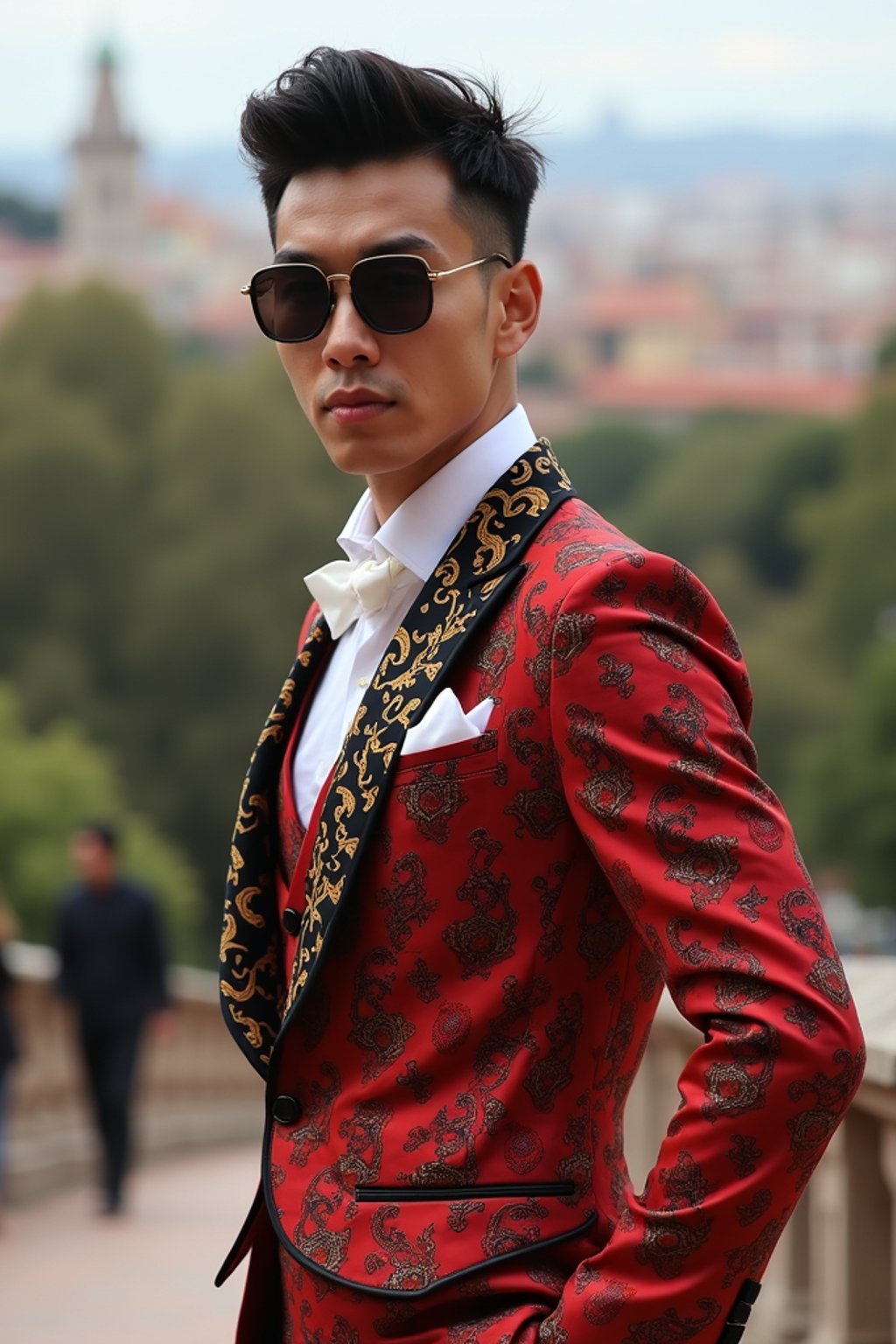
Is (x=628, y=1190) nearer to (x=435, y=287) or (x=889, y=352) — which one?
(x=435, y=287)

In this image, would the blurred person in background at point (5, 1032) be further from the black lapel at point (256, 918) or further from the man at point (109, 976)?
the black lapel at point (256, 918)

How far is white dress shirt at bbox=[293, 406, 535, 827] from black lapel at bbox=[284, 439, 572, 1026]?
0.02 metres

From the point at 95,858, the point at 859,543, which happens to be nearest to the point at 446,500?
the point at 95,858

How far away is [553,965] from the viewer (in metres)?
1.74

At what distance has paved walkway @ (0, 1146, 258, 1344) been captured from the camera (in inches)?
235

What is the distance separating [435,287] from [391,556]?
A: 24 cm

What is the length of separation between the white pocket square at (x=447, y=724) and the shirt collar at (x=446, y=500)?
8.2 inches

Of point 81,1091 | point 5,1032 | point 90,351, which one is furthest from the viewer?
point 90,351

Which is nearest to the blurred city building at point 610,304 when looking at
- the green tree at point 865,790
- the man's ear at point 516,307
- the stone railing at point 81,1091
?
the green tree at point 865,790

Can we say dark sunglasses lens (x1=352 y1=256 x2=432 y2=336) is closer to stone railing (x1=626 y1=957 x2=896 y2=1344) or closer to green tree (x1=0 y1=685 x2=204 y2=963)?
stone railing (x1=626 y1=957 x2=896 y2=1344)

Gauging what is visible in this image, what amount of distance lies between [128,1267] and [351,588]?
562 cm

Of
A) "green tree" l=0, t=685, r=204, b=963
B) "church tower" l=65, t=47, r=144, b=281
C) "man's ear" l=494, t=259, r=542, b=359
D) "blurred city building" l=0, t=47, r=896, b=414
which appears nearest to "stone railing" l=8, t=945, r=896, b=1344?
"man's ear" l=494, t=259, r=542, b=359

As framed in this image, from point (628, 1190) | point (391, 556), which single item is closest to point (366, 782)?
point (391, 556)

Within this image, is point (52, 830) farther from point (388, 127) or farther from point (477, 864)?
point (477, 864)
